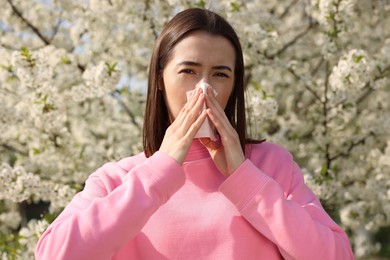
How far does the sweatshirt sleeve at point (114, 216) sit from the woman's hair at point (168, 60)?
290 millimetres

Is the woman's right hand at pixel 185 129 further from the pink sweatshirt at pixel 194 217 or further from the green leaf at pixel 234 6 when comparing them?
the green leaf at pixel 234 6

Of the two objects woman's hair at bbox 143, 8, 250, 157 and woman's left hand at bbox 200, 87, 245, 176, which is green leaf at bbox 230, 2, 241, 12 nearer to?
woman's hair at bbox 143, 8, 250, 157

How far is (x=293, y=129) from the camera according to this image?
5531 mm

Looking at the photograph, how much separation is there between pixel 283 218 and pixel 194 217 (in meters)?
0.27

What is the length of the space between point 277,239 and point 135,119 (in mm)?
4225

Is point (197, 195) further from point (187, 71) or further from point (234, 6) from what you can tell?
point (234, 6)

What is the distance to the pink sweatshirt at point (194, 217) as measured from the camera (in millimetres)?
1721

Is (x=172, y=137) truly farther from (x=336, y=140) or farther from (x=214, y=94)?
(x=336, y=140)

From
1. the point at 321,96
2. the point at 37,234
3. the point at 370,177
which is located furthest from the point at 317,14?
the point at 37,234

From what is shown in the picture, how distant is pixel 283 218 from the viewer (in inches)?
69.1

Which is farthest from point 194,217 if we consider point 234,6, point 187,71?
point 234,6

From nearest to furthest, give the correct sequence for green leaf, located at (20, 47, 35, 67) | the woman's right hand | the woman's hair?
1. the woman's right hand
2. the woman's hair
3. green leaf, located at (20, 47, 35, 67)

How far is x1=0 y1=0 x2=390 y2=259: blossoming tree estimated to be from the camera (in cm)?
470

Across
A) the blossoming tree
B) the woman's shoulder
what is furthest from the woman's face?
the blossoming tree
